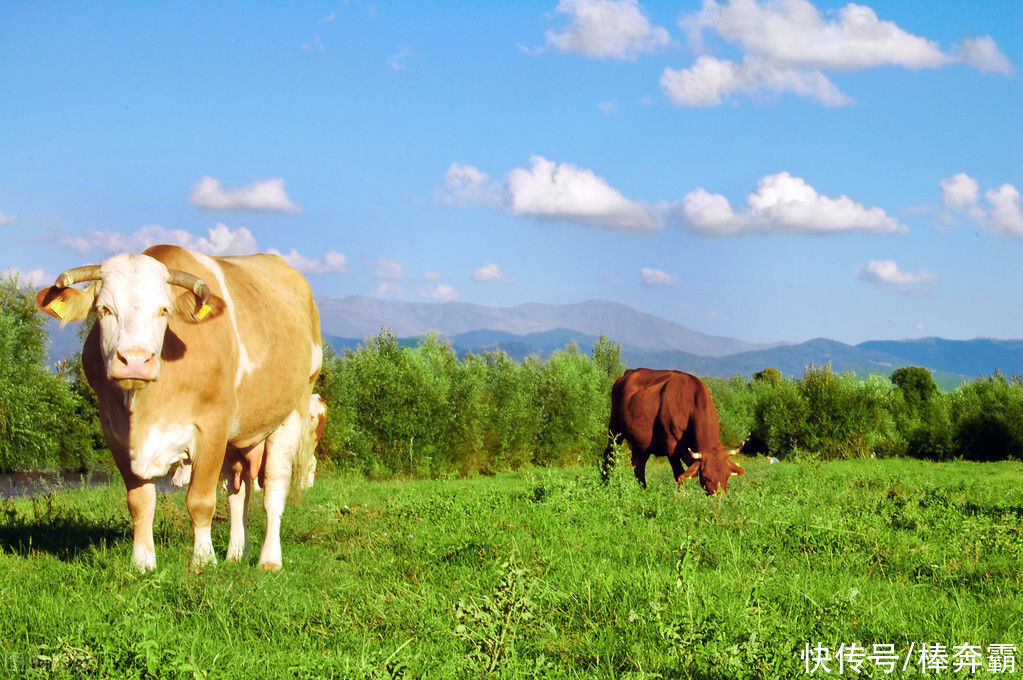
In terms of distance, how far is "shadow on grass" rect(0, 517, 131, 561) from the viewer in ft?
25.6

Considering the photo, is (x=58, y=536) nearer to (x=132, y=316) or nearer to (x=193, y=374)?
(x=193, y=374)

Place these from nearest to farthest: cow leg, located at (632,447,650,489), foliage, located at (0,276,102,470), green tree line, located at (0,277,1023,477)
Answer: cow leg, located at (632,447,650,489) → foliage, located at (0,276,102,470) → green tree line, located at (0,277,1023,477)

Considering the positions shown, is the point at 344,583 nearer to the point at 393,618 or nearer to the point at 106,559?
the point at 393,618

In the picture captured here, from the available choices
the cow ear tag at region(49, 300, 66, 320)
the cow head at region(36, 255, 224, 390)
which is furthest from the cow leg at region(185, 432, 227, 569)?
the cow ear tag at region(49, 300, 66, 320)

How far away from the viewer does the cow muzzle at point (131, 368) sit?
5824 millimetres

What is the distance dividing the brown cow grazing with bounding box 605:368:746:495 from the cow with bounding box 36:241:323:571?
5414 millimetres

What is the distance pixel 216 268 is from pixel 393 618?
12.1 feet

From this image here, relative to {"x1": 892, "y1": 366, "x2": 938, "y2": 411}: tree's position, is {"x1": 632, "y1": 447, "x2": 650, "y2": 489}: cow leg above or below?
below

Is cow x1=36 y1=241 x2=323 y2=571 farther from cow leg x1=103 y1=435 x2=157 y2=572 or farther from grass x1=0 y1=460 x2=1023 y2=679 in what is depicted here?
grass x1=0 y1=460 x2=1023 y2=679

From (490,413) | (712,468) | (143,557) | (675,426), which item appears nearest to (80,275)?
(143,557)

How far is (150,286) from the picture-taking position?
6137 mm

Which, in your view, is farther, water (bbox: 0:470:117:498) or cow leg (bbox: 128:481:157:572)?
water (bbox: 0:470:117:498)

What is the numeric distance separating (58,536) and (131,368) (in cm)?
382

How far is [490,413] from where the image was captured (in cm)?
2788
